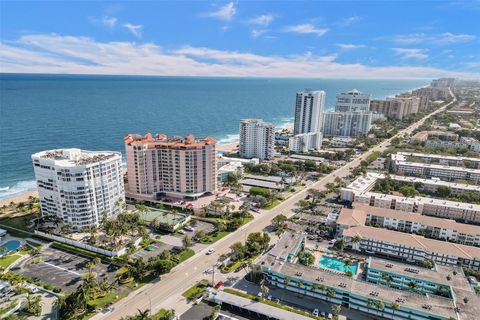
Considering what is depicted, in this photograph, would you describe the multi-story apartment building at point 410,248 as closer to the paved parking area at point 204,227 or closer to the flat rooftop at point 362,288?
the flat rooftop at point 362,288

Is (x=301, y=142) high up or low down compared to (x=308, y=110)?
down

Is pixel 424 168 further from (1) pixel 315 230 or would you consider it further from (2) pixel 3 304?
(2) pixel 3 304

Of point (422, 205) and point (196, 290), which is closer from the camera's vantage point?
point (196, 290)

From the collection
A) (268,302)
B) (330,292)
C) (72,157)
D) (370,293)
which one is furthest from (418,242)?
(72,157)

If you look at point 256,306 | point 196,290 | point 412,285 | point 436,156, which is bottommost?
point 196,290

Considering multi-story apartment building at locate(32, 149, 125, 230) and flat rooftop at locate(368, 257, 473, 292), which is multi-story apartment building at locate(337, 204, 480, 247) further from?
multi-story apartment building at locate(32, 149, 125, 230)

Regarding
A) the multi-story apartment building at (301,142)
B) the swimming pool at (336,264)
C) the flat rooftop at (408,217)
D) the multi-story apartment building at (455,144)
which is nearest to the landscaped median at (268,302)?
the swimming pool at (336,264)

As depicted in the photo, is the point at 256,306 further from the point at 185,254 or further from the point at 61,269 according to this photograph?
the point at 61,269

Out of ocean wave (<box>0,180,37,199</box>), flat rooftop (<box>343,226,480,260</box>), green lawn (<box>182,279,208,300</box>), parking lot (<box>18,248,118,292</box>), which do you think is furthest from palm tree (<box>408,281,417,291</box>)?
ocean wave (<box>0,180,37,199</box>)
